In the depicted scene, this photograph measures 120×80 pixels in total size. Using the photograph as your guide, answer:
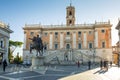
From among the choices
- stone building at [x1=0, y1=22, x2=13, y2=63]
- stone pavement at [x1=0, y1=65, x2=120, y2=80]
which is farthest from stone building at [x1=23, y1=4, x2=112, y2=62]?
stone pavement at [x1=0, y1=65, x2=120, y2=80]

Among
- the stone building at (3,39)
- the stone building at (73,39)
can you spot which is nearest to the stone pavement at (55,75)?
the stone building at (3,39)

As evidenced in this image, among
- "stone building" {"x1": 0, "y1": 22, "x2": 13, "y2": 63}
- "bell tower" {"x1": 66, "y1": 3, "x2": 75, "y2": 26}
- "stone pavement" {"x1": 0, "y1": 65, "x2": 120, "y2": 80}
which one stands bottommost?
"stone pavement" {"x1": 0, "y1": 65, "x2": 120, "y2": 80}

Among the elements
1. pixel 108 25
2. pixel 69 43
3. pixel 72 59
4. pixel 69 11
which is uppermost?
pixel 69 11

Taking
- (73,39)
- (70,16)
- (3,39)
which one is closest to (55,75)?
(3,39)

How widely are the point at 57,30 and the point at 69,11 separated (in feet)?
25.7

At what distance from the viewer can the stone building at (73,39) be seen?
72812 millimetres

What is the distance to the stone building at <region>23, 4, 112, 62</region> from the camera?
7281cm

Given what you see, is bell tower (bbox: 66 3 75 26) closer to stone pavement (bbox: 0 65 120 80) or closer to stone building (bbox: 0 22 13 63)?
stone building (bbox: 0 22 13 63)

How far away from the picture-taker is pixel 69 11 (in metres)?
79.3

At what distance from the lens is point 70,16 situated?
78625 millimetres

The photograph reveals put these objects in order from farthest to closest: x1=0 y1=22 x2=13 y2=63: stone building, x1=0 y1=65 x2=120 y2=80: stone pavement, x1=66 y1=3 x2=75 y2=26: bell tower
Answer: x1=66 y1=3 x2=75 y2=26: bell tower, x1=0 y1=22 x2=13 y2=63: stone building, x1=0 y1=65 x2=120 y2=80: stone pavement

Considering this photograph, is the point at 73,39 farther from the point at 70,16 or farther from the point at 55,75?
the point at 55,75

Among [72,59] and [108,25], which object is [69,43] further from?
[108,25]

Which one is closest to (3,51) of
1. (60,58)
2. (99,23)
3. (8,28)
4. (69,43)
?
(8,28)
